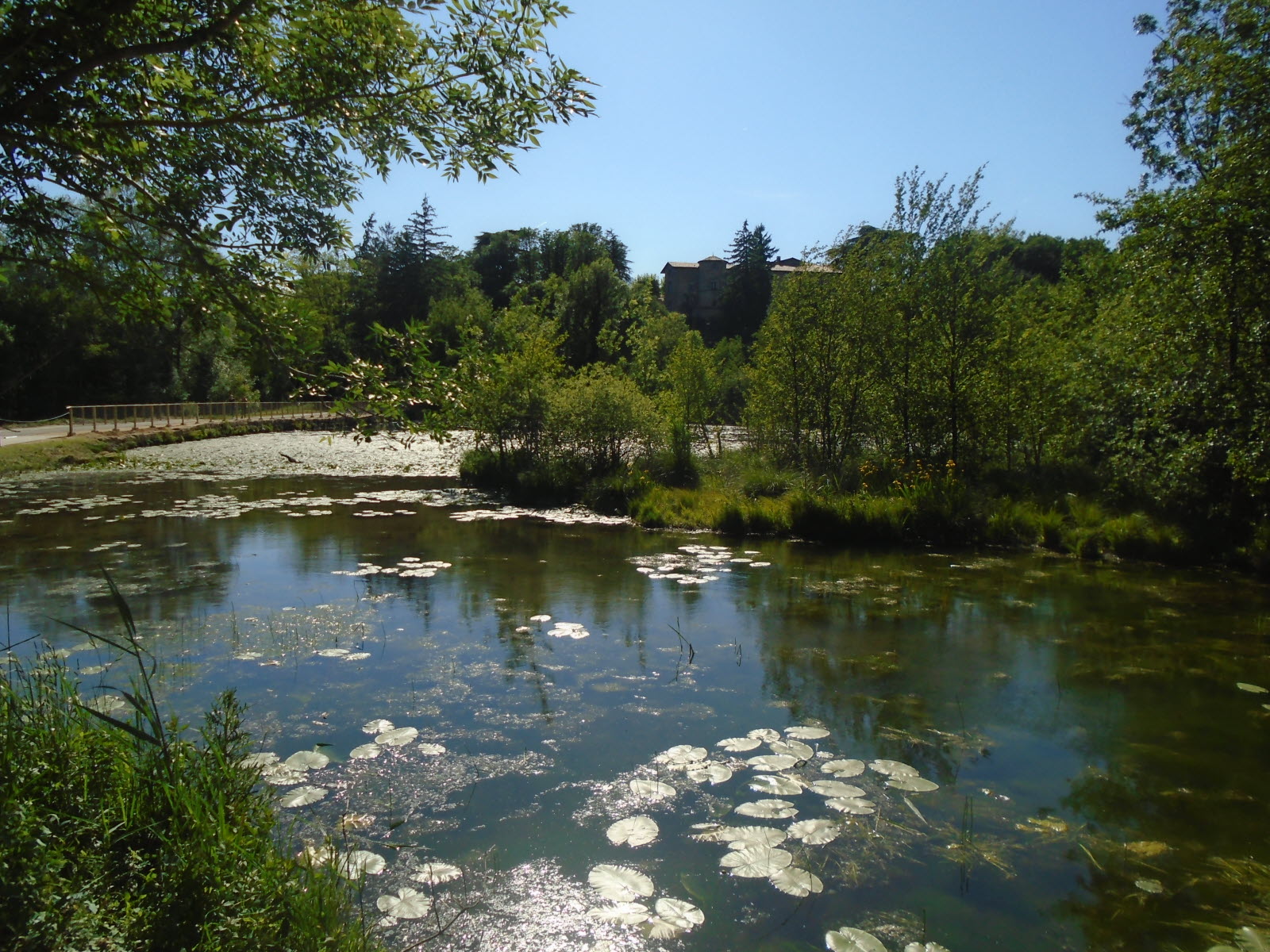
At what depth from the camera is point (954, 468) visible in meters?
15.0

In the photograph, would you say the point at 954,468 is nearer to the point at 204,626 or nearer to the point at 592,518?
the point at 592,518

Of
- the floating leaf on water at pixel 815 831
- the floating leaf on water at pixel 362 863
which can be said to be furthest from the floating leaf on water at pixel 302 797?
the floating leaf on water at pixel 815 831

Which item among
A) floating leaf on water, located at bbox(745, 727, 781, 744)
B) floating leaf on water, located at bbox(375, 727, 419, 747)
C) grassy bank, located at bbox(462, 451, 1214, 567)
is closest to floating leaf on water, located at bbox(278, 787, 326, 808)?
floating leaf on water, located at bbox(375, 727, 419, 747)

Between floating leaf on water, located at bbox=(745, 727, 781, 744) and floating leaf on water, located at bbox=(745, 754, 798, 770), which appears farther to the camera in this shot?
floating leaf on water, located at bbox=(745, 727, 781, 744)

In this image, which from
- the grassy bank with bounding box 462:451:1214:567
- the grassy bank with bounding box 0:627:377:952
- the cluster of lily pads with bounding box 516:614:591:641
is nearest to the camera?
the grassy bank with bounding box 0:627:377:952

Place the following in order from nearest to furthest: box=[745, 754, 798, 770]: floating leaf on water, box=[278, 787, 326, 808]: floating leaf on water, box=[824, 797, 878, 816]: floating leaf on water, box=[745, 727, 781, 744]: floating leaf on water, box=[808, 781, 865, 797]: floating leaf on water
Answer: box=[278, 787, 326, 808]: floating leaf on water, box=[824, 797, 878, 816]: floating leaf on water, box=[808, 781, 865, 797]: floating leaf on water, box=[745, 754, 798, 770]: floating leaf on water, box=[745, 727, 781, 744]: floating leaf on water

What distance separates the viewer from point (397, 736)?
5504mm

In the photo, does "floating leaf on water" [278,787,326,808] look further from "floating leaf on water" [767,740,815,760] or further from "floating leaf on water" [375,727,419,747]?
"floating leaf on water" [767,740,815,760]

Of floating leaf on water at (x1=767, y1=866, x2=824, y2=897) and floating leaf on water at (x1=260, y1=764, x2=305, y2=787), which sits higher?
floating leaf on water at (x1=260, y1=764, x2=305, y2=787)

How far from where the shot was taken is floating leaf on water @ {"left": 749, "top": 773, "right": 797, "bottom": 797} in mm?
4832

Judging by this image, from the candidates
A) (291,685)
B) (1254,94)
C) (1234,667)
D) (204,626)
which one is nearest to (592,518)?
(204,626)

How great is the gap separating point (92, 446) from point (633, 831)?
28.0 metres

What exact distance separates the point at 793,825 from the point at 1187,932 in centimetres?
192

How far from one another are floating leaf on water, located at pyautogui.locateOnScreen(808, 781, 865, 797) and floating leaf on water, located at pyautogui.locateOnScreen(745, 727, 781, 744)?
0.65 metres
